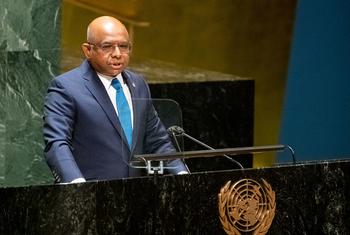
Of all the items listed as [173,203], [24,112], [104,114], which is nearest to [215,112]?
[24,112]

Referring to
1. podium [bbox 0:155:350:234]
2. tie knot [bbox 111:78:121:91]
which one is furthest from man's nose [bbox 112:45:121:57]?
podium [bbox 0:155:350:234]

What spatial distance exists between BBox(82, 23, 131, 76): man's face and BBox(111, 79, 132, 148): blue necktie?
0.08 metres

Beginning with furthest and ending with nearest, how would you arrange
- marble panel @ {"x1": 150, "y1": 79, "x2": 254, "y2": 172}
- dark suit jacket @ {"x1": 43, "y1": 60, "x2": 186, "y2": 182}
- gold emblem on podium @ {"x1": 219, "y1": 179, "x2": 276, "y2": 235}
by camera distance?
1. marble panel @ {"x1": 150, "y1": 79, "x2": 254, "y2": 172}
2. dark suit jacket @ {"x1": 43, "y1": 60, "x2": 186, "y2": 182}
3. gold emblem on podium @ {"x1": 219, "y1": 179, "x2": 276, "y2": 235}

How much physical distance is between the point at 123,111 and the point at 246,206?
72cm

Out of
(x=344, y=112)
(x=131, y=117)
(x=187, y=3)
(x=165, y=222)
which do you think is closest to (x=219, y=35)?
(x=187, y=3)

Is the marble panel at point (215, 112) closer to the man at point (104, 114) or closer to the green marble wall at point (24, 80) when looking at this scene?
the green marble wall at point (24, 80)

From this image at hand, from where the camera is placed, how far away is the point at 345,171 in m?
5.77

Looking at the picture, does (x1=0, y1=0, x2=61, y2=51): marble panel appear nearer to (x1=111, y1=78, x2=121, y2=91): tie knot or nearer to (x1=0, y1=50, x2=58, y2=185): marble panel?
(x1=0, y1=50, x2=58, y2=185): marble panel

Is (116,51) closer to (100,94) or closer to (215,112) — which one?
(100,94)

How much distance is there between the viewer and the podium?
5.11 meters

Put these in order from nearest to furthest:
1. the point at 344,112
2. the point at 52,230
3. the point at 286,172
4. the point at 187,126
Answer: the point at 52,230 → the point at 286,172 → the point at 187,126 → the point at 344,112

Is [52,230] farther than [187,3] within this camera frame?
No

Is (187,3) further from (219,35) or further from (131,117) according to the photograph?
(131,117)

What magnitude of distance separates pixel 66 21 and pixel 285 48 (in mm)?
1693
